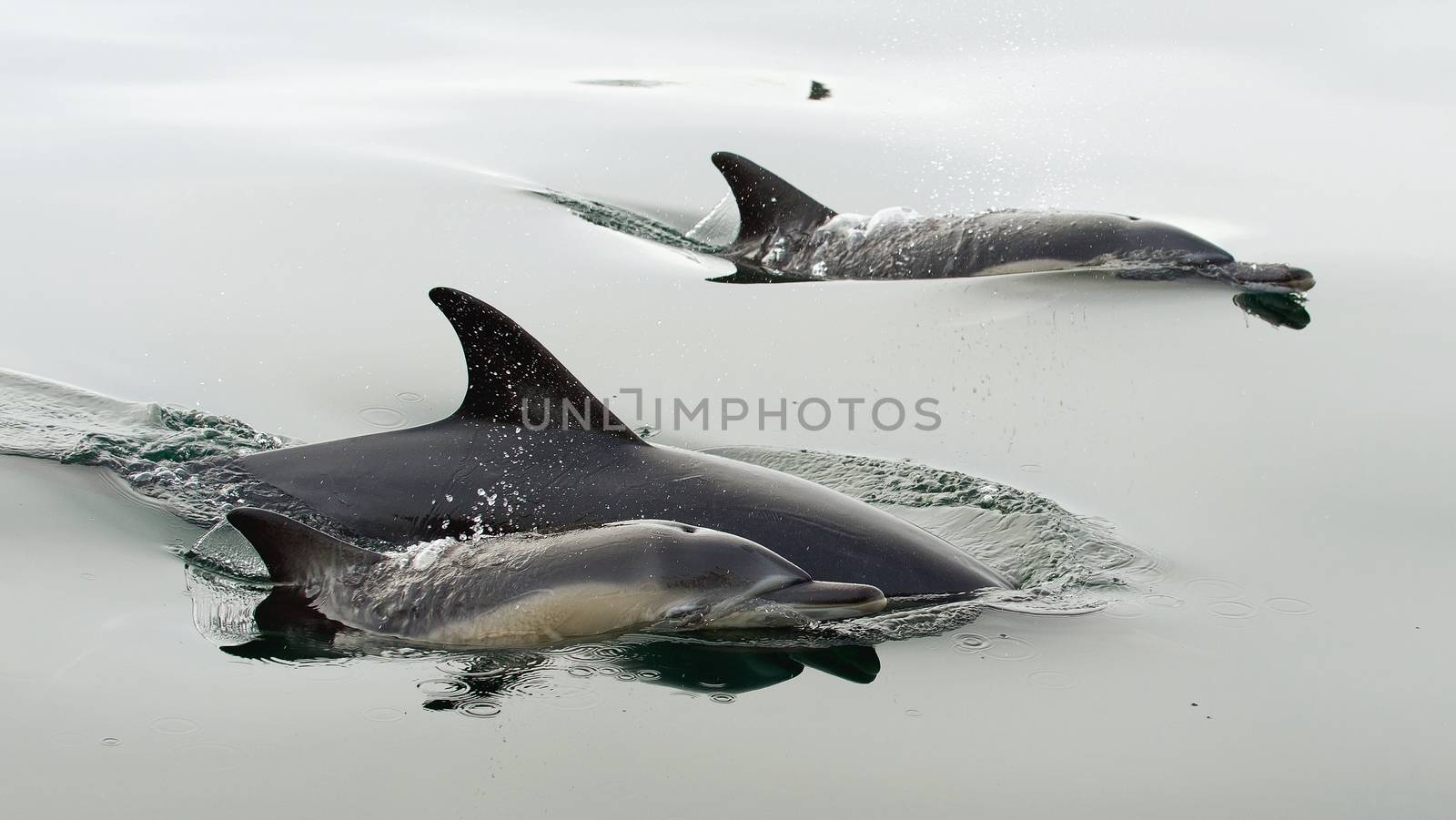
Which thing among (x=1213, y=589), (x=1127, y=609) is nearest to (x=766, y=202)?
(x=1213, y=589)

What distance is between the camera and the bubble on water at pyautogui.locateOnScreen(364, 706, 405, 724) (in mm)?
5555

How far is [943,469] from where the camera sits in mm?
8422

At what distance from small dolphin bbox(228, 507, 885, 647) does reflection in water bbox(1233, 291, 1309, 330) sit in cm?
645

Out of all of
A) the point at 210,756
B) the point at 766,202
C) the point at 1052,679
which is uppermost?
the point at 766,202

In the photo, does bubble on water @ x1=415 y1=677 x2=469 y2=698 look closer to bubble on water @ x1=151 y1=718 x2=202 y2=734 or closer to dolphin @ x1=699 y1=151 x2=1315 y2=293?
bubble on water @ x1=151 y1=718 x2=202 y2=734

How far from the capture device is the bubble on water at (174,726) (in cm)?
550

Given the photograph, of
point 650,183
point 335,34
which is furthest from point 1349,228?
point 335,34

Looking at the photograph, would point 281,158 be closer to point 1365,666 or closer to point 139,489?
point 139,489

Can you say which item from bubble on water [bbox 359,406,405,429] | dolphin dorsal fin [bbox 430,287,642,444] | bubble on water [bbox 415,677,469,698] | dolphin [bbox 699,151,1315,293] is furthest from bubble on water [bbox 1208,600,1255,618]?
dolphin [bbox 699,151,1315,293]

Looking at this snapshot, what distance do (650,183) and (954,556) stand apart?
9.83 m

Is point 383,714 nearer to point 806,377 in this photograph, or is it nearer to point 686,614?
point 686,614

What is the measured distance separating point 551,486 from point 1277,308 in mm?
6915

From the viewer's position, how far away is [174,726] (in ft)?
18.2

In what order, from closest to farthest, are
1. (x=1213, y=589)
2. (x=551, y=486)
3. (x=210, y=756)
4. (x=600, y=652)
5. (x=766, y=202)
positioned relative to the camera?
(x=210, y=756), (x=600, y=652), (x=1213, y=589), (x=551, y=486), (x=766, y=202)
